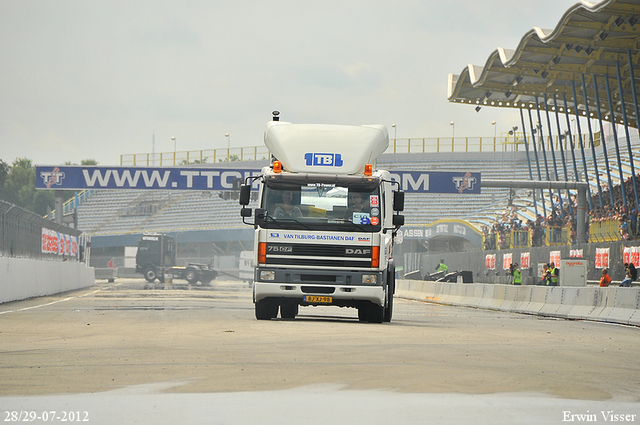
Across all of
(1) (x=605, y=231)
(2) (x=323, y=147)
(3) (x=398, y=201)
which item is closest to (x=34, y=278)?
(2) (x=323, y=147)

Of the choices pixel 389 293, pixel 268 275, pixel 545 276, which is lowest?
pixel 389 293

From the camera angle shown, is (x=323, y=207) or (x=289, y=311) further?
(x=289, y=311)

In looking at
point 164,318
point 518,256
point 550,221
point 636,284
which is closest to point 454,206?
point 550,221

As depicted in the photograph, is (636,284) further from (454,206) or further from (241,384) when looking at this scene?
(454,206)

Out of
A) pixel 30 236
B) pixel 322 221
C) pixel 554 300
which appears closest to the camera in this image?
pixel 322 221

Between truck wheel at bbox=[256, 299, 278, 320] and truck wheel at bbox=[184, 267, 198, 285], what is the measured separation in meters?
40.0

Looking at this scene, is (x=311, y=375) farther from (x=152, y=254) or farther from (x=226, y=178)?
(x=152, y=254)

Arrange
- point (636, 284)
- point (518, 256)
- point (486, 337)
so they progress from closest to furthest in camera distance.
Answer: point (486, 337) → point (636, 284) → point (518, 256)

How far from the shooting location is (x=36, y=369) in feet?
27.6

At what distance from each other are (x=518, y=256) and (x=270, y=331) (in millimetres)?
26321

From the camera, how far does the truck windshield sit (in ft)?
50.9

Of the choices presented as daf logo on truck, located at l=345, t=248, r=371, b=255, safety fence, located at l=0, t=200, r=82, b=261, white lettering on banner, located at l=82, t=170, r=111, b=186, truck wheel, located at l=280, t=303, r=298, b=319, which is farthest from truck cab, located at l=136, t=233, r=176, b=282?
daf logo on truck, located at l=345, t=248, r=371, b=255

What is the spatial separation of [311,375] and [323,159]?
802cm

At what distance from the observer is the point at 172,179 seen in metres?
46.9
